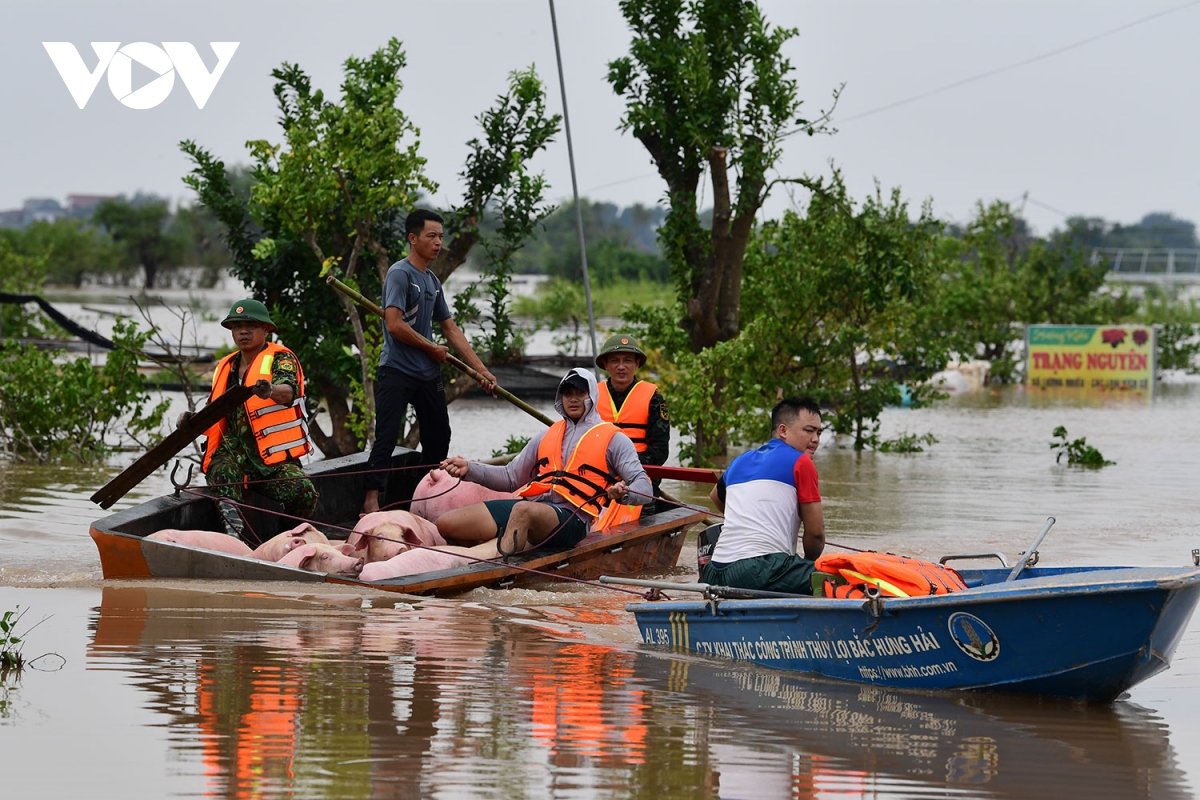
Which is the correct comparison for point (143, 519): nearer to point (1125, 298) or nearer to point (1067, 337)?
point (1067, 337)

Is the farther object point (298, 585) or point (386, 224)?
point (386, 224)

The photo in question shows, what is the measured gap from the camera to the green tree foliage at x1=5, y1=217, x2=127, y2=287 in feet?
223

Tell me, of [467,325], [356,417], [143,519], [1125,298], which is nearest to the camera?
[143,519]

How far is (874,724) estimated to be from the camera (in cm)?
610

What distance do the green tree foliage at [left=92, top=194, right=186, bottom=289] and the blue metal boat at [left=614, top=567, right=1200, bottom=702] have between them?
72.8 metres

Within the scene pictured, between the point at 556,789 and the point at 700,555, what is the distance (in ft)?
11.4

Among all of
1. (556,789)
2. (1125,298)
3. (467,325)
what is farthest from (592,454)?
(1125,298)

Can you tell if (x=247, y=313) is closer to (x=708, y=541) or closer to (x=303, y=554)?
(x=303, y=554)

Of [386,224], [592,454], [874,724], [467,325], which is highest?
[386,224]

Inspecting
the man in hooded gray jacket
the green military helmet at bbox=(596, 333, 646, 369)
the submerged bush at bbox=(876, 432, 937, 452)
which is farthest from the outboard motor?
the submerged bush at bbox=(876, 432, 937, 452)

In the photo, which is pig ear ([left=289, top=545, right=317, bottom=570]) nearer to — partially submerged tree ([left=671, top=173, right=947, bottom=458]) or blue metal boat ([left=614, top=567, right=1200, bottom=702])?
blue metal boat ([left=614, top=567, right=1200, bottom=702])

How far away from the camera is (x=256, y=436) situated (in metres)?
9.30

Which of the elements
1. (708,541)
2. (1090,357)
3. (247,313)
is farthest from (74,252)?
(708,541)

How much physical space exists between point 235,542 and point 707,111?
8.86 metres
